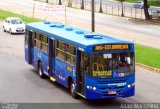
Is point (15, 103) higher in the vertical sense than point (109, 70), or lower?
lower

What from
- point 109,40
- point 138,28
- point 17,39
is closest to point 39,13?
point 138,28

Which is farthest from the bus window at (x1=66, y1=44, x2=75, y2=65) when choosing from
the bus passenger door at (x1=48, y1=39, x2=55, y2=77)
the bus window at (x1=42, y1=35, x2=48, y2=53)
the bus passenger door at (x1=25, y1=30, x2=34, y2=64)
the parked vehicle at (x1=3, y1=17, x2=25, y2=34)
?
the parked vehicle at (x1=3, y1=17, x2=25, y2=34)

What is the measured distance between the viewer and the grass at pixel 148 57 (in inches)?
1194

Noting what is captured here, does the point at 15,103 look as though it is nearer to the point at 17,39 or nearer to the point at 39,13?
the point at 17,39

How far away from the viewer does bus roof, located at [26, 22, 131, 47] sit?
21172mm

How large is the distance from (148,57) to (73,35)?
9.78 metres

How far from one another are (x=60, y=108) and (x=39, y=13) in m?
51.9

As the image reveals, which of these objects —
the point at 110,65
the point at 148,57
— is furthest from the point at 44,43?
the point at 148,57

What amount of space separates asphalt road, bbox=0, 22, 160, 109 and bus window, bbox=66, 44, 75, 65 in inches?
60.9

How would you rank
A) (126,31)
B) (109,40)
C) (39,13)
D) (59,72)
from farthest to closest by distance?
1. (39,13)
2. (126,31)
3. (59,72)
4. (109,40)

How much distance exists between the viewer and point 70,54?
22703 millimetres

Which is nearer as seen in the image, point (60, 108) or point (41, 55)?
point (60, 108)

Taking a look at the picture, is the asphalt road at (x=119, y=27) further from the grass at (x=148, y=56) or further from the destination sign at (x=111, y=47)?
the destination sign at (x=111, y=47)

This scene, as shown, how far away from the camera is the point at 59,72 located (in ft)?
79.1
